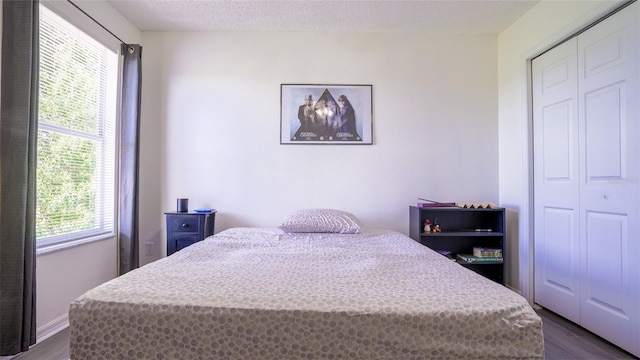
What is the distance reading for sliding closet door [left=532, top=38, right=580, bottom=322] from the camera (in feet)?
7.13

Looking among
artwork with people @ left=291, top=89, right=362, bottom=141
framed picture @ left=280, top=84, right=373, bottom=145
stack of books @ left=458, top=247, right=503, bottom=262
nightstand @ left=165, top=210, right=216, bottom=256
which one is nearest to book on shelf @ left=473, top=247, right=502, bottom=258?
stack of books @ left=458, top=247, right=503, bottom=262

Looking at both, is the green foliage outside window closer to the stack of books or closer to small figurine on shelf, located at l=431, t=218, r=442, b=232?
small figurine on shelf, located at l=431, t=218, r=442, b=232

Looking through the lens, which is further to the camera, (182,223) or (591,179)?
(182,223)

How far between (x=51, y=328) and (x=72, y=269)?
388 millimetres

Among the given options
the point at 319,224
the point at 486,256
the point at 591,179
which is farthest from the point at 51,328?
the point at 591,179

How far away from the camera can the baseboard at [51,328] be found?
1.90m

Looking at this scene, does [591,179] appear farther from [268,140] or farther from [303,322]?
[268,140]

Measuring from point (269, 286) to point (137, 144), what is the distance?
227 cm

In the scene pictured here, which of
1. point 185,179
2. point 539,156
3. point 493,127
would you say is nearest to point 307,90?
point 185,179

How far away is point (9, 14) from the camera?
1.69 metres

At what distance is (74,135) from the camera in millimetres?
2242

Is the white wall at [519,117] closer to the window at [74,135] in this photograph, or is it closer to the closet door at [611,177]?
the closet door at [611,177]

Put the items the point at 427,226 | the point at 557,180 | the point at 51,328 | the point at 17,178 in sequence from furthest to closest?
the point at 427,226 < the point at 557,180 < the point at 51,328 < the point at 17,178

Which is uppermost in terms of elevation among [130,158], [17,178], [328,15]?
[328,15]
